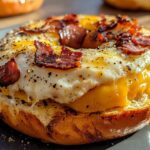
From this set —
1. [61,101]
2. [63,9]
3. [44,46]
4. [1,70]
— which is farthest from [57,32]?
[63,9]

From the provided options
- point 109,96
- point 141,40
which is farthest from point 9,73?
point 141,40

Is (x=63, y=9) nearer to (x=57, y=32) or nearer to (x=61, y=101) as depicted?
(x=57, y=32)

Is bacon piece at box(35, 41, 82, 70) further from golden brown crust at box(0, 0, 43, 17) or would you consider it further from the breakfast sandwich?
golden brown crust at box(0, 0, 43, 17)

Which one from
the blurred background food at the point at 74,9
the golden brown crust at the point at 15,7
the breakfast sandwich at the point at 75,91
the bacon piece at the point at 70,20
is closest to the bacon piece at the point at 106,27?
the bacon piece at the point at 70,20

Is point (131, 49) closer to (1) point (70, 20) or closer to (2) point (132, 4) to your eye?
(1) point (70, 20)

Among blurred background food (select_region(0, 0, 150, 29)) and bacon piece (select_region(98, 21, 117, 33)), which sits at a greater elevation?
bacon piece (select_region(98, 21, 117, 33))

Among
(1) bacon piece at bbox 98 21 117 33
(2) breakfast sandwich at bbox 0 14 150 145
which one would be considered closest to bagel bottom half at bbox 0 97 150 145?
(2) breakfast sandwich at bbox 0 14 150 145

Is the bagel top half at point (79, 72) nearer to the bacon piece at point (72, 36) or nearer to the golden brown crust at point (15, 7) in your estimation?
the bacon piece at point (72, 36)
